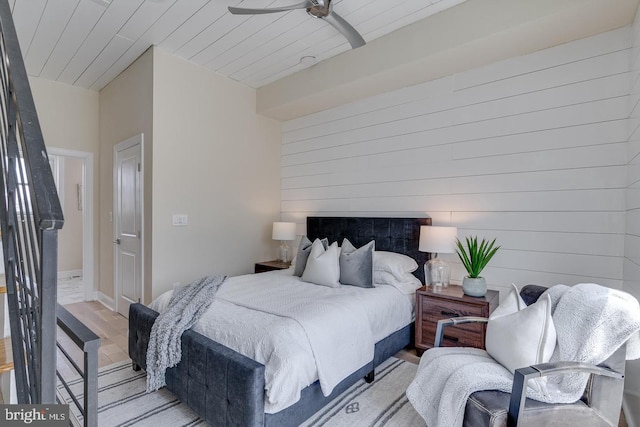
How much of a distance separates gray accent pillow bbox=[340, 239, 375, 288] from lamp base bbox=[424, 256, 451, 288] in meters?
0.56

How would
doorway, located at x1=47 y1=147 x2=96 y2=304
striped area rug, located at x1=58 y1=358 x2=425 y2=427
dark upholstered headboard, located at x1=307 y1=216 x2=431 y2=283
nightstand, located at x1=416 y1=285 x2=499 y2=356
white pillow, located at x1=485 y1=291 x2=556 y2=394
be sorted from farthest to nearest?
doorway, located at x1=47 y1=147 x2=96 y2=304 < dark upholstered headboard, located at x1=307 y1=216 x2=431 y2=283 < nightstand, located at x1=416 y1=285 x2=499 y2=356 < striped area rug, located at x1=58 y1=358 x2=425 y2=427 < white pillow, located at x1=485 y1=291 x2=556 y2=394

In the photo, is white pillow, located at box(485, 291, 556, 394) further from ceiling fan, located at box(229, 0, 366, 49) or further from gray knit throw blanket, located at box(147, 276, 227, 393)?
ceiling fan, located at box(229, 0, 366, 49)

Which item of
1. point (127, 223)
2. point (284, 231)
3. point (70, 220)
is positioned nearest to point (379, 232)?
point (284, 231)

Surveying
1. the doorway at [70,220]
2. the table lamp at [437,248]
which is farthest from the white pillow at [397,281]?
the doorway at [70,220]

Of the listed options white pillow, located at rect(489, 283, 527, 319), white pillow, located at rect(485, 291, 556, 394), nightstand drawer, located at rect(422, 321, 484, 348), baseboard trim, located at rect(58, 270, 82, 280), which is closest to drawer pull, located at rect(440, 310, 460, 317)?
nightstand drawer, located at rect(422, 321, 484, 348)

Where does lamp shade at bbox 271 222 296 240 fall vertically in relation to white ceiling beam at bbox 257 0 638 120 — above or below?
below

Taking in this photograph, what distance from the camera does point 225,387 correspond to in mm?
1770

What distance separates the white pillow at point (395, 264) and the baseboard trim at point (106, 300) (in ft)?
11.0

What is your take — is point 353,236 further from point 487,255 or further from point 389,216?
point 487,255

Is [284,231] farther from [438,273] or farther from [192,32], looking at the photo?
[192,32]

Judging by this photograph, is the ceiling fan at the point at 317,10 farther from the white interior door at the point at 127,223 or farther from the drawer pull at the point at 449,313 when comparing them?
the drawer pull at the point at 449,313

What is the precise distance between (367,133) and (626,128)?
2.22m

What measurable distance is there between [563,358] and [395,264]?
1.60 metres

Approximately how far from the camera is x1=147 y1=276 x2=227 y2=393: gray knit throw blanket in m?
2.07
